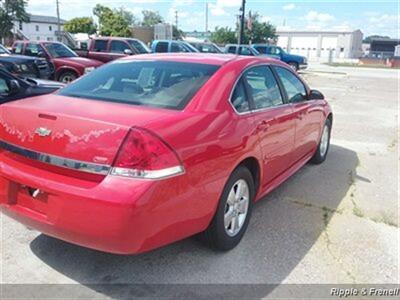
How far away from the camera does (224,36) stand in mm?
61000

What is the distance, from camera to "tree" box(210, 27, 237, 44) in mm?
60269

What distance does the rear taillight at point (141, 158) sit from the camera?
8.72 feet

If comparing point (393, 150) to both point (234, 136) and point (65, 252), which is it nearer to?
point (234, 136)

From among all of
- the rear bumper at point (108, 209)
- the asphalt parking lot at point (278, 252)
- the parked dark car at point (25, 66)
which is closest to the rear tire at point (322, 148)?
the asphalt parking lot at point (278, 252)

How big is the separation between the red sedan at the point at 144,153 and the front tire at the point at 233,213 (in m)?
0.01

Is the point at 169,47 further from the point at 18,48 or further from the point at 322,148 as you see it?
the point at 322,148

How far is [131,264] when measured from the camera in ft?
11.0

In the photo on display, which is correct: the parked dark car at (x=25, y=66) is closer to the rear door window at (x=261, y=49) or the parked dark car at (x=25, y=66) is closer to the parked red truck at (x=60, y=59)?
the parked red truck at (x=60, y=59)

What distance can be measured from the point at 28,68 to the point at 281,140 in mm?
9531

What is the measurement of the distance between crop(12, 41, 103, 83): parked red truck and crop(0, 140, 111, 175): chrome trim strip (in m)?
10.0

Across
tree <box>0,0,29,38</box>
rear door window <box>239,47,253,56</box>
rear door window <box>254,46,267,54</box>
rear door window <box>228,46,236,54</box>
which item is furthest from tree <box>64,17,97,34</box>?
rear door window <box>239,47,253,56</box>

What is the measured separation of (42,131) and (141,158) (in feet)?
2.64

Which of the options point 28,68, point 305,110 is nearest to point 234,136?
point 305,110

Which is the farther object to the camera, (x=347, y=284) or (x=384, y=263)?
(x=384, y=263)
